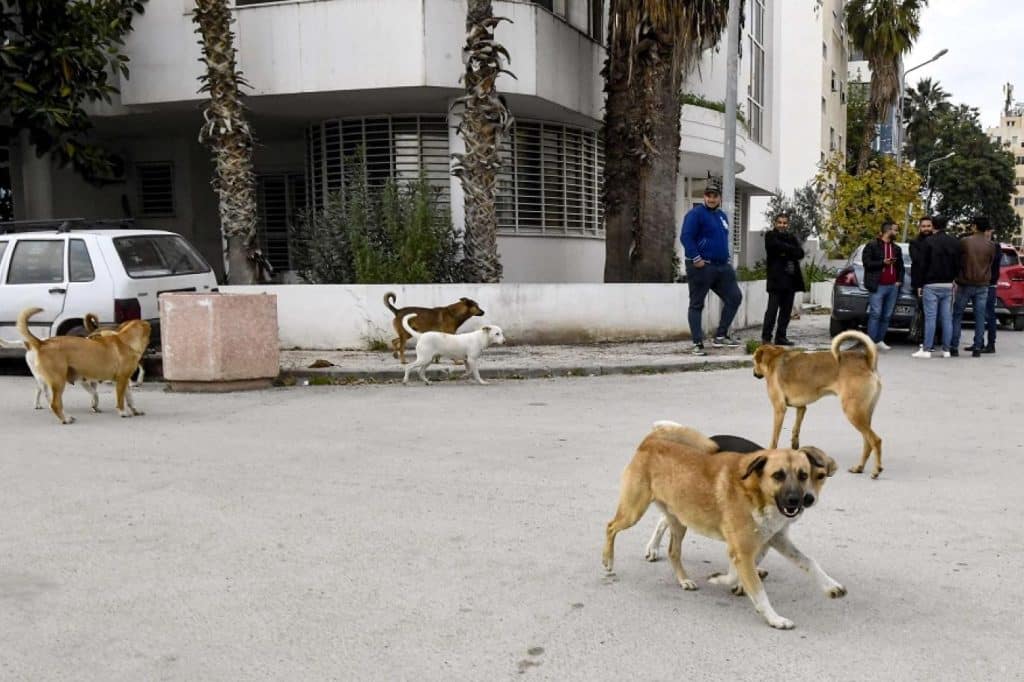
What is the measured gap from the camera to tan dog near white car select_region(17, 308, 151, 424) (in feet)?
27.0

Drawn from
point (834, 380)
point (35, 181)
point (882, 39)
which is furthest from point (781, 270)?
point (882, 39)

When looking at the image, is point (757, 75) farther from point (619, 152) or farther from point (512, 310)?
point (512, 310)

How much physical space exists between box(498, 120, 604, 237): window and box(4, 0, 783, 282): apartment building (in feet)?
0.09

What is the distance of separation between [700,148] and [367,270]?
9790mm

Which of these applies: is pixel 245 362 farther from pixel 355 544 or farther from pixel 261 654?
pixel 261 654

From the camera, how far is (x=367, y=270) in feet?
46.0

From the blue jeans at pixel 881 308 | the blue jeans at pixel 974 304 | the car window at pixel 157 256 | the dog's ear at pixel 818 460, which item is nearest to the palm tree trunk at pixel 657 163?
the blue jeans at pixel 881 308

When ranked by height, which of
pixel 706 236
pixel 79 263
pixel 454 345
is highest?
pixel 706 236

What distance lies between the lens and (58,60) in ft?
49.1

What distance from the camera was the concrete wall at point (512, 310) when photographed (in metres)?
13.6

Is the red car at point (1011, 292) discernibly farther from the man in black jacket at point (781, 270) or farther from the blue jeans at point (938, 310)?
the man in black jacket at point (781, 270)

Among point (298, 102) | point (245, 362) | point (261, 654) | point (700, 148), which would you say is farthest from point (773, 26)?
point (261, 654)

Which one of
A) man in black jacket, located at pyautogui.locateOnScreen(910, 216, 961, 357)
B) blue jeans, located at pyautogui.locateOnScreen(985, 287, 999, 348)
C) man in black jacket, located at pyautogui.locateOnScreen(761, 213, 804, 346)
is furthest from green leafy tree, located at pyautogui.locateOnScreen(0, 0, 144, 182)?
blue jeans, located at pyautogui.locateOnScreen(985, 287, 999, 348)

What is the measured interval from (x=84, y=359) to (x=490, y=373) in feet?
15.0
